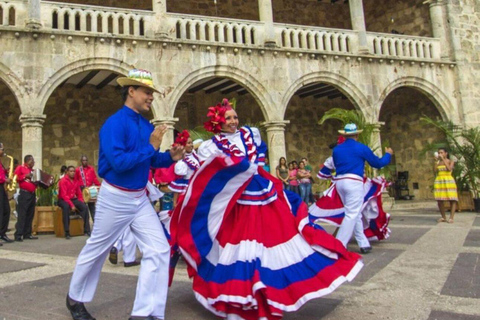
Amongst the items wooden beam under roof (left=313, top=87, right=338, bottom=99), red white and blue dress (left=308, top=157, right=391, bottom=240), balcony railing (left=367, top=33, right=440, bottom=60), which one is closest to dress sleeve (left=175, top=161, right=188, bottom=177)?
red white and blue dress (left=308, top=157, right=391, bottom=240)

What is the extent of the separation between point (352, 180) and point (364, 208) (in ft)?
2.97

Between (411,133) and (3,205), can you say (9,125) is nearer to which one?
(3,205)

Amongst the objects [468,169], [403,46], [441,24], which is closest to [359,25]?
[403,46]

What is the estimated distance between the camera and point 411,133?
17.0 m

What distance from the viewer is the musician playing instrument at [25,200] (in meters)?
7.88

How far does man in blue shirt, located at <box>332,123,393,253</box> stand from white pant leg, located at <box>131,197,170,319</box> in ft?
10.3

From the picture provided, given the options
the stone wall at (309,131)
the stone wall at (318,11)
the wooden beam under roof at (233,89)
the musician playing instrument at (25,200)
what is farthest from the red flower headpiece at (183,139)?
the stone wall at (309,131)

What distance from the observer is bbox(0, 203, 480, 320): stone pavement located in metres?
3.09

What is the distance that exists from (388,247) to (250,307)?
3777 millimetres

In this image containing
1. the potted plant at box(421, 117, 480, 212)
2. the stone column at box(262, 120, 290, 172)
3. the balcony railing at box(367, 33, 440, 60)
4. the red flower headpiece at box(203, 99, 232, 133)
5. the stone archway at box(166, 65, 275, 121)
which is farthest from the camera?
the balcony railing at box(367, 33, 440, 60)

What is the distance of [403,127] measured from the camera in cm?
1727

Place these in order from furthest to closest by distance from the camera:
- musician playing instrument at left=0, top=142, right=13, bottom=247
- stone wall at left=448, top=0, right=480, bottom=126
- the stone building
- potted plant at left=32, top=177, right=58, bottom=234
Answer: stone wall at left=448, top=0, right=480, bottom=126 → the stone building → potted plant at left=32, top=177, right=58, bottom=234 → musician playing instrument at left=0, top=142, right=13, bottom=247

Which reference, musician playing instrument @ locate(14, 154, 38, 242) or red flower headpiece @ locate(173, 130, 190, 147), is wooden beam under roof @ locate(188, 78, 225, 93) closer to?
musician playing instrument @ locate(14, 154, 38, 242)

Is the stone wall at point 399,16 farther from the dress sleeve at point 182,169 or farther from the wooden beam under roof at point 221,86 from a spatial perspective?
the dress sleeve at point 182,169
